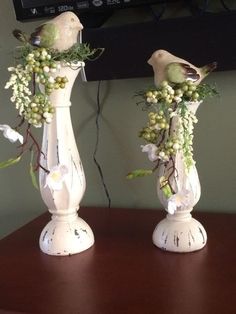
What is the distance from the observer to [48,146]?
82 cm

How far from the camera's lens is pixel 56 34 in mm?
734

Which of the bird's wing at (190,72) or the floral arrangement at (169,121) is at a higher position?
the bird's wing at (190,72)

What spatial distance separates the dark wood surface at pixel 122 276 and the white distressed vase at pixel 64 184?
0.03m

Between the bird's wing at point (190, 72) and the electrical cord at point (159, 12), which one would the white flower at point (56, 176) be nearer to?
the bird's wing at point (190, 72)

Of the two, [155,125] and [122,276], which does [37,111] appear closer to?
[155,125]

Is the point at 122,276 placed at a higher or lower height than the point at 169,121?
lower

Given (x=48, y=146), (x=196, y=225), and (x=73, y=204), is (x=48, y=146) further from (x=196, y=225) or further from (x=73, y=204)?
(x=196, y=225)

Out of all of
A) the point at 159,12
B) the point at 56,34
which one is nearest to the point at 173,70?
the point at 56,34

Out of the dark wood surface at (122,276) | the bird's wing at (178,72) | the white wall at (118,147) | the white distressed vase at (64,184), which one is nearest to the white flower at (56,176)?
the white distressed vase at (64,184)

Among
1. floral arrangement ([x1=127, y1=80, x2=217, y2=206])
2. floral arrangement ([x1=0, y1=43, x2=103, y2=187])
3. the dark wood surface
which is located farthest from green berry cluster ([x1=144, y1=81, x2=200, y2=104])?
the dark wood surface

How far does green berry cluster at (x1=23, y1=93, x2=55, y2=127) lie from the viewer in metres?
0.68

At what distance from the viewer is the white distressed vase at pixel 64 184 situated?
31.7 inches

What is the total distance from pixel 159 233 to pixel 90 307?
0.25 meters

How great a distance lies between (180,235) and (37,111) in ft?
1.16
